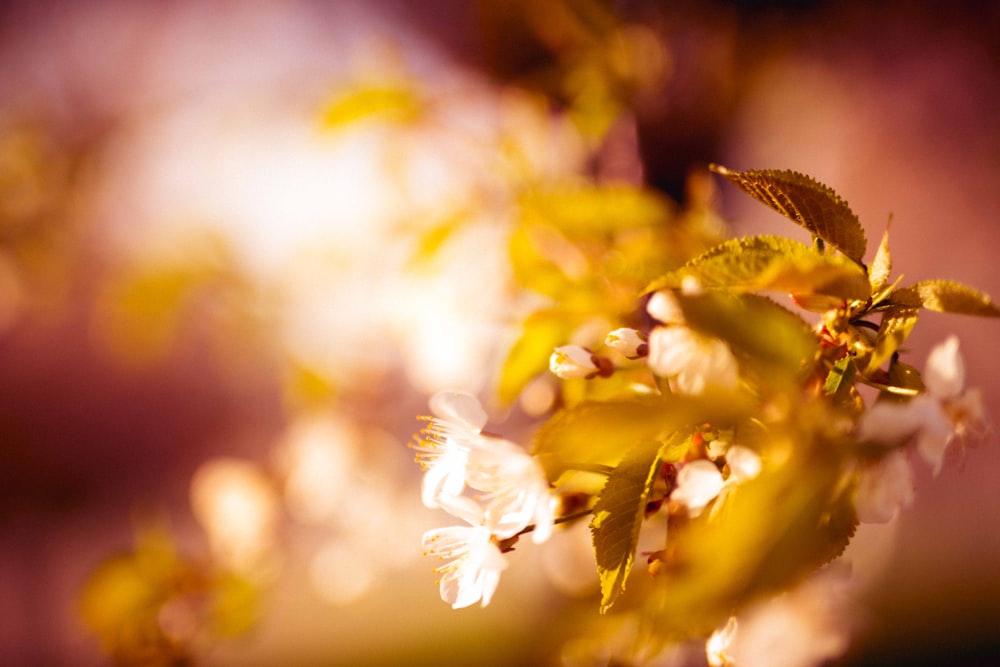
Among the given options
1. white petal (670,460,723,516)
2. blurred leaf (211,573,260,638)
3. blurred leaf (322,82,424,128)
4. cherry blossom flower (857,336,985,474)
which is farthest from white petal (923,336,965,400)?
blurred leaf (211,573,260,638)

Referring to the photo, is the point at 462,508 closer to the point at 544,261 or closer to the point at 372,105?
the point at 544,261

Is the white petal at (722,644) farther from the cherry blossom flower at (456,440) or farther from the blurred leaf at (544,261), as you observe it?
the blurred leaf at (544,261)

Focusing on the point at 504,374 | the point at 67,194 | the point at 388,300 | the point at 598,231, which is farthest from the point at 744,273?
the point at 67,194

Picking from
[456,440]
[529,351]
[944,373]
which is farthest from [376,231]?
[944,373]

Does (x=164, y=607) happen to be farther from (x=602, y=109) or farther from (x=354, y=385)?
(x=602, y=109)

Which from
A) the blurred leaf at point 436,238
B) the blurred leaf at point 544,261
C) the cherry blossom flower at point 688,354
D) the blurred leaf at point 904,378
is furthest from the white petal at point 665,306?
the blurred leaf at point 436,238

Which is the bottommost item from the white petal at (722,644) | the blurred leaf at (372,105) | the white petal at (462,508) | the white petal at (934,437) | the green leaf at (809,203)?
the white petal at (722,644)

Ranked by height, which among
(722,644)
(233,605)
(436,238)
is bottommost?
(233,605)
